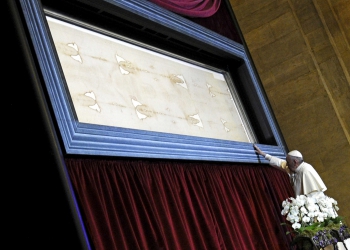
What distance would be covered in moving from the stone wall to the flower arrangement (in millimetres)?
3520

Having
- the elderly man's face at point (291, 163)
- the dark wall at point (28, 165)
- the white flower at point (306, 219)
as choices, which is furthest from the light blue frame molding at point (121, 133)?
the dark wall at point (28, 165)

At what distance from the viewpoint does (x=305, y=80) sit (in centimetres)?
1048

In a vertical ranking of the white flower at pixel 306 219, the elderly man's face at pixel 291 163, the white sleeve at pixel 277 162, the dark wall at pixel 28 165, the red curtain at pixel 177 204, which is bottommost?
the dark wall at pixel 28 165

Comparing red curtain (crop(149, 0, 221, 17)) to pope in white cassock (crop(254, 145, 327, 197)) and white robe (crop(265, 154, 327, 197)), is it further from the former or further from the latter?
white robe (crop(265, 154, 327, 197))

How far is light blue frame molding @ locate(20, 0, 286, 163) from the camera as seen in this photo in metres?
4.51

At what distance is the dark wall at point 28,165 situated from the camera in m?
1.93

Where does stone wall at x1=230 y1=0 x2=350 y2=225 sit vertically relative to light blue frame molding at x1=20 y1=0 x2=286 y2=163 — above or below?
above

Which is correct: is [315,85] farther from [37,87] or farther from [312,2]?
[37,87]

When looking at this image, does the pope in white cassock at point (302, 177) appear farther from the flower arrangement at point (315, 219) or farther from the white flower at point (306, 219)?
the white flower at point (306, 219)

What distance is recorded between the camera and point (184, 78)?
7.50 metres

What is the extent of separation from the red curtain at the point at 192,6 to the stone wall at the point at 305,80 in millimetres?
2257

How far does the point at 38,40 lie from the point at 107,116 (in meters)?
1.10

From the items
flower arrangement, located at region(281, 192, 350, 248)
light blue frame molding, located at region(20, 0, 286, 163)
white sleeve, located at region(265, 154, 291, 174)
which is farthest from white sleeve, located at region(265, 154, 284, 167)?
flower arrangement, located at region(281, 192, 350, 248)

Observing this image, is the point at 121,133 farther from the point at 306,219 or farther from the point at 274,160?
the point at 274,160
